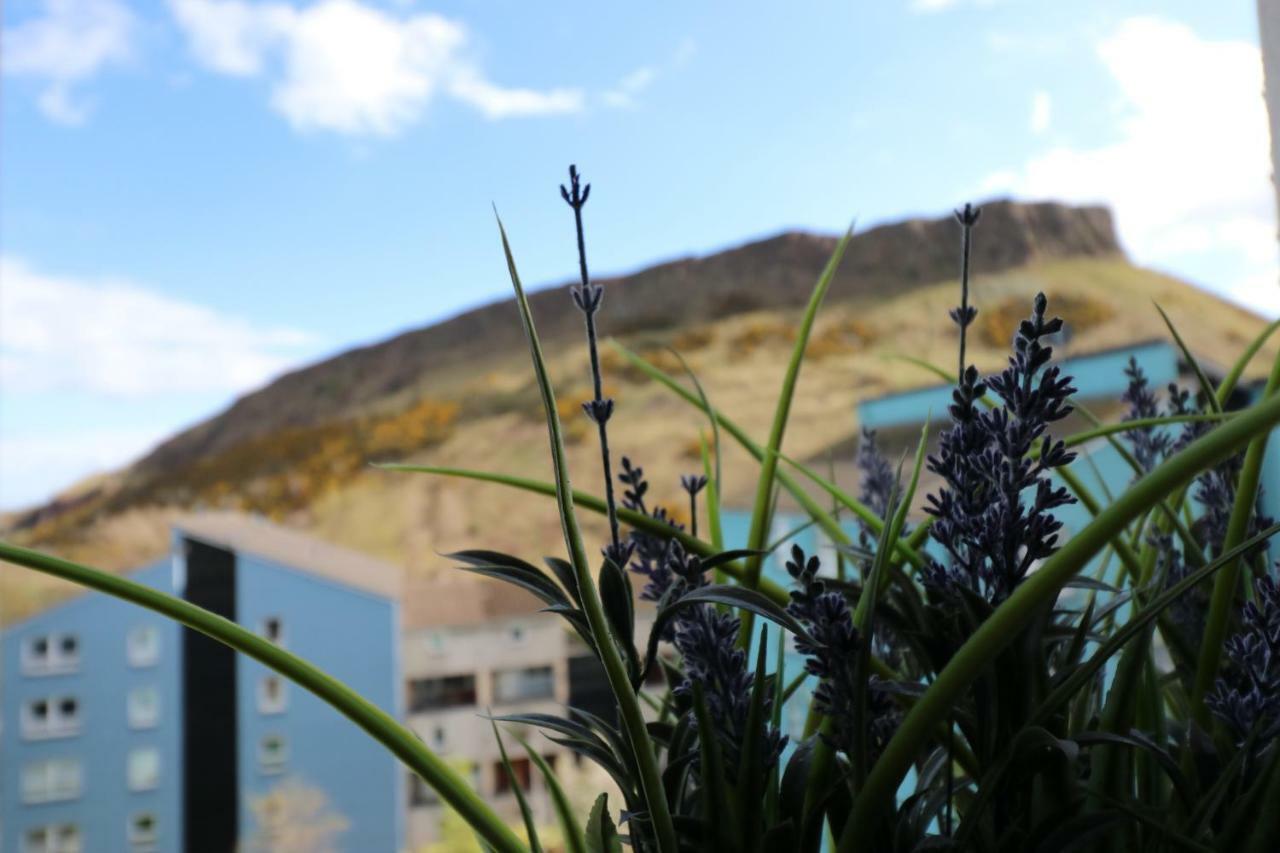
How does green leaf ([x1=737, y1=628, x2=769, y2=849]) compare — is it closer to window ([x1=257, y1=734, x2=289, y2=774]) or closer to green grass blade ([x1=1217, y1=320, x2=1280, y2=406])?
green grass blade ([x1=1217, y1=320, x2=1280, y2=406])

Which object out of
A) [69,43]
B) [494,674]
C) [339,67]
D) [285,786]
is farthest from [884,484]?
[339,67]

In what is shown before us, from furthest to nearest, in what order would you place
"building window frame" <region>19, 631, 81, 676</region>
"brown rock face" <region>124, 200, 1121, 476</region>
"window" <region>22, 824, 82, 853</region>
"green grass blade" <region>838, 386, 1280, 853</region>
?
"brown rock face" <region>124, 200, 1121, 476</region> < "window" <region>22, 824, 82, 853</region> < "building window frame" <region>19, 631, 81, 676</region> < "green grass blade" <region>838, 386, 1280, 853</region>

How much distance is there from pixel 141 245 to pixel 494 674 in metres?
5.32

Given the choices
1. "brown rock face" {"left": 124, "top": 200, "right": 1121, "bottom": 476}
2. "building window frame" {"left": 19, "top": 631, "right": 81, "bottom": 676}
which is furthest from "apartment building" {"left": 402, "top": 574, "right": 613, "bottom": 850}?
"brown rock face" {"left": 124, "top": 200, "right": 1121, "bottom": 476}

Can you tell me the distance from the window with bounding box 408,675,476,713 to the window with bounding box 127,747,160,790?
152 centimetres

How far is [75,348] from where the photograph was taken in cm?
813

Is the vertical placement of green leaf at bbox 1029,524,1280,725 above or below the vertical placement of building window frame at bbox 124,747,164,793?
above

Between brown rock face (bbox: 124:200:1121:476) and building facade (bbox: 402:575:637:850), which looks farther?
brown rock face (bbox: 124:200:1121:476)

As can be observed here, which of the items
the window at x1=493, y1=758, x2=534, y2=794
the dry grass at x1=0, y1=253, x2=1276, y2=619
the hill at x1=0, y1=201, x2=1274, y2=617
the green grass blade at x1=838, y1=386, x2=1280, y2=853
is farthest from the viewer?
the hill at x1=0, y1=201, x2=1274, y2=617

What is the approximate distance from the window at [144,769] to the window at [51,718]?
37 centimetres

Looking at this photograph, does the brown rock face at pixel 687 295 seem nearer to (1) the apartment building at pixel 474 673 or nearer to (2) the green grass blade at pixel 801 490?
(1) the apartment building at pixel 474 673

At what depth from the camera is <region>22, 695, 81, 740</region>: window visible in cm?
527

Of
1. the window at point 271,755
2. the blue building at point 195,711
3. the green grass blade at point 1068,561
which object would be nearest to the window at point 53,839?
the blue building at point 195,711

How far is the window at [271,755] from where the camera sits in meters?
5.66
